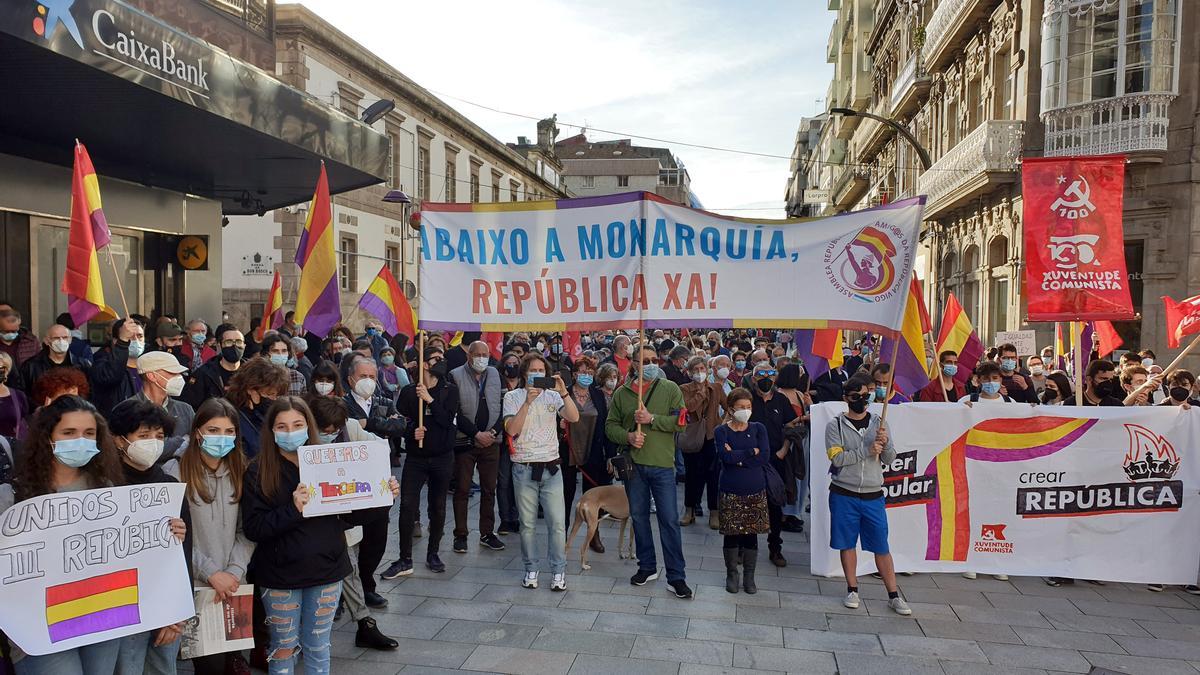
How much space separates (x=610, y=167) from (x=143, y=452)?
250 feet

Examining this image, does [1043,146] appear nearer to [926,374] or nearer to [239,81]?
[926,374]

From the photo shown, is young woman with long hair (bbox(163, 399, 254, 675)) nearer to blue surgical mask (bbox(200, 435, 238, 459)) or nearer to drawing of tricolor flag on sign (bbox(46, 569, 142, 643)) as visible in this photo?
blue surgical mask (bbox(200, 435, 238, 459))

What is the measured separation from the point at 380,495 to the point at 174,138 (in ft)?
22.4

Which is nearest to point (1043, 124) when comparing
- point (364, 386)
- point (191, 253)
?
point (364, 386)

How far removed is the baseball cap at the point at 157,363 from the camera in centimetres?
512

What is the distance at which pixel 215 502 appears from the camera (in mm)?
3834

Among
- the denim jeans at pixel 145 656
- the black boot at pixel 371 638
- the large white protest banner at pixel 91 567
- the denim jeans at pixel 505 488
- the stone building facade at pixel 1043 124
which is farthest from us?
the stone building facade at pixel 1043 124

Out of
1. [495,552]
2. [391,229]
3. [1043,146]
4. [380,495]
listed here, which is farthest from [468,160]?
[380,495]

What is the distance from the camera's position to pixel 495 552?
7.21 m

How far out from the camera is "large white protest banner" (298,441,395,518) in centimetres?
375

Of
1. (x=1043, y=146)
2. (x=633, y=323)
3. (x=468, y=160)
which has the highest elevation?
(x=468, y=160)

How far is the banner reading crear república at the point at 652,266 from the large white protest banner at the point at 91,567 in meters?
2.88

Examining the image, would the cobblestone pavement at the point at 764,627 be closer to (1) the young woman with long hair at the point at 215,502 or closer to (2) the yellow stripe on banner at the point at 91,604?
(1) the young woman with long hair at the point at 215,502

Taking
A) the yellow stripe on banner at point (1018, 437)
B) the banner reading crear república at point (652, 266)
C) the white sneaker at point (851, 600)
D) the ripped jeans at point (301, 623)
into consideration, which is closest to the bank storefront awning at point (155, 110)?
the banner reading crear república at point (652, 266)
